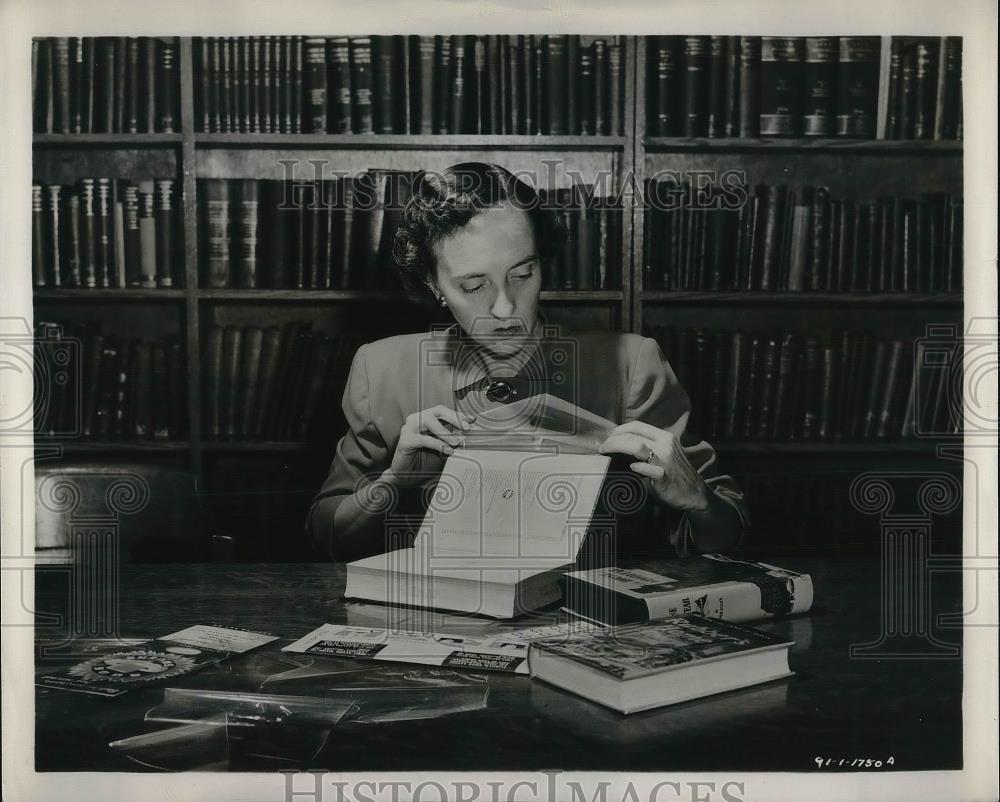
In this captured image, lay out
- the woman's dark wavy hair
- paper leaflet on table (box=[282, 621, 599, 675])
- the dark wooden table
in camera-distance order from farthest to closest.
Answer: the woman's dark wavy hair → paper leaflet on table (box=[282, 621, 599, 675]) → the dark wooden table

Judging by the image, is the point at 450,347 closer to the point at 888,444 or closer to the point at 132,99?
the point at 132,99

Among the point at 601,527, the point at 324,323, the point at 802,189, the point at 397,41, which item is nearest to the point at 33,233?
the point at 324,323

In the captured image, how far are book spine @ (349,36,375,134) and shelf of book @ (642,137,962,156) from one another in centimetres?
51

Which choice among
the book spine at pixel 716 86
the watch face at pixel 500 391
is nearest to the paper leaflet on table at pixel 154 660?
the watch face at pixel 500 391

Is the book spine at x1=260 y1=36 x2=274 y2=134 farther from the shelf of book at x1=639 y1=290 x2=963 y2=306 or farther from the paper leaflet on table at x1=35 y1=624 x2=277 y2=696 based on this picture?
the paper leaflet on table at x1=35 y1=624 x2=277 y2=696

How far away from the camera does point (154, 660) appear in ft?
4.53

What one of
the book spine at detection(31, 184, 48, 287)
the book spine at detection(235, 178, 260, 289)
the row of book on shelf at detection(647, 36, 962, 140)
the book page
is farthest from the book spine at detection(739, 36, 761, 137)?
the book spine at detection(31, 184, 48, 287)

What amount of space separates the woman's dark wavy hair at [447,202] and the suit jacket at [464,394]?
0.47ft

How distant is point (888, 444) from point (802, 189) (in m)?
0.51

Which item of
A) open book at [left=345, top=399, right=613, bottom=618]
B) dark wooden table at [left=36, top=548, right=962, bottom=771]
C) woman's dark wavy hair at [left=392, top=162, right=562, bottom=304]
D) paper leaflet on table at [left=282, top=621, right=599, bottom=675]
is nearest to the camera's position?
dark wooden table at [left=36, top=548, right=962, bottom=771]

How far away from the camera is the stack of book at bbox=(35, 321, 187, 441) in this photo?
1656 millimetres

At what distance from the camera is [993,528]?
1701mm

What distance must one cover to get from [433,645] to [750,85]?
1.15m

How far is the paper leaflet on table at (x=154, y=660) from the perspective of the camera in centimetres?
134
